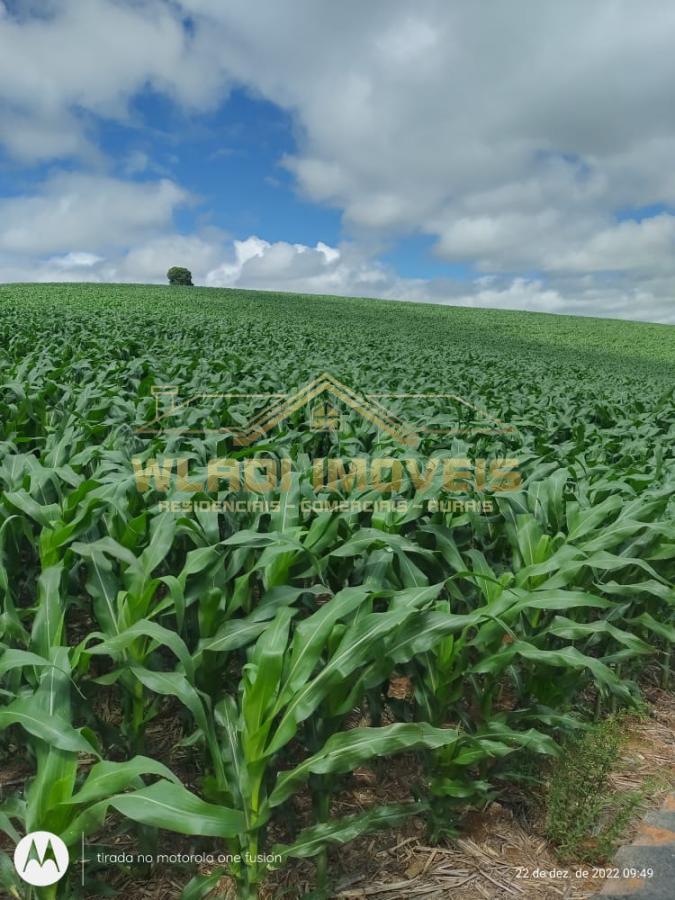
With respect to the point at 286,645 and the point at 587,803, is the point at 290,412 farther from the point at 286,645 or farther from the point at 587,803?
the point at 587,803

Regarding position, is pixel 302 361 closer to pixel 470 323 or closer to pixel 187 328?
pixel 187 328

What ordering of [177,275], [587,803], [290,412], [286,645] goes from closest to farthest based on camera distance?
[286,645] < [587,803] < [290,412] < [177,275]

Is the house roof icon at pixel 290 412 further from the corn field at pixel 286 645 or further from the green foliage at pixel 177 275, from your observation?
the green foliage at pixel 177 275

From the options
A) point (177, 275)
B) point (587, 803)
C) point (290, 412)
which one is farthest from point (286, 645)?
point (177, 275)

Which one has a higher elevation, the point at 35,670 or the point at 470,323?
the point at 470,323

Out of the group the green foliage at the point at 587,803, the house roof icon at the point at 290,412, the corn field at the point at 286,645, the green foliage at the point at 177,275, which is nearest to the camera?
the corn field at the point at 286,645

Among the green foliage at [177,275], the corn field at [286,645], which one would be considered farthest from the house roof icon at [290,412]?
the green foliage at [177,275]

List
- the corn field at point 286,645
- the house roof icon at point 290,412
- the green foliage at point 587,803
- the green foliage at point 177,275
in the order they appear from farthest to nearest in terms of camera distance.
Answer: the green foliage at point 177,275 < the house roof icon at point 290,412 < the green foliage at point 587,803 < the corn field at point 286,645

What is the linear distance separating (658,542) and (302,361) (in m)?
7.25

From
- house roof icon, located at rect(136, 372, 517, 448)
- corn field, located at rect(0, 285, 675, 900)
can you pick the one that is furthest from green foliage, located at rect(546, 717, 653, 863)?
house roof icon, located at rect(136, 372, 517, 448)

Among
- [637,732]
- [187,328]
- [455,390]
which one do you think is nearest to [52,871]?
[637,732]

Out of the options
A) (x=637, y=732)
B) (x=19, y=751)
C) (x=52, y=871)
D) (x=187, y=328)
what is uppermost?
(x=187, y=328)

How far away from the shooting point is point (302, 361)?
31.2 feet

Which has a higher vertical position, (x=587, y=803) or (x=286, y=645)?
(x=286, y=645)
